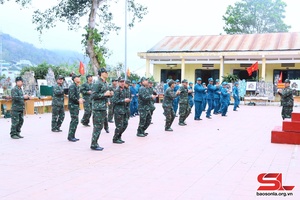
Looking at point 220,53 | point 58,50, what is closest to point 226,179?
point 220,53

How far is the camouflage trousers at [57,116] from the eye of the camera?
10.8m

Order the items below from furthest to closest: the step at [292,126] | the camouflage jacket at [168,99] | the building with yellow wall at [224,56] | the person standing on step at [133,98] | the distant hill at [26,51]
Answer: the distant hill at [26,51], the building with yellow wall at [224,56], the person standing on step at [133,98], the camouflage jacket at [168,99], the step at [292,126]

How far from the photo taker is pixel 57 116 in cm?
1095

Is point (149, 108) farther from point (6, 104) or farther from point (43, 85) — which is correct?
point (43, 85)

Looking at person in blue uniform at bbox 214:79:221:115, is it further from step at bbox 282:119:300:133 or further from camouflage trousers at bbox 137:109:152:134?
step at bbox 282:119:300:133

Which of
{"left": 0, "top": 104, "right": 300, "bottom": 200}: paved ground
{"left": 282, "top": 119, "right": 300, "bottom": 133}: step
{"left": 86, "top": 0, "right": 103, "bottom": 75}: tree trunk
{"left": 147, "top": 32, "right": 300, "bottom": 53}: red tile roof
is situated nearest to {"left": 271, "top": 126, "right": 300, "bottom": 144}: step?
{"left": 282, "top": 119, "right": 300, "bottom": 133}: step

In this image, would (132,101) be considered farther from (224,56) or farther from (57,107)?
(224,56)

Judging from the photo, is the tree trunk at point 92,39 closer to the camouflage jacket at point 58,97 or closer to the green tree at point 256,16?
the camouflage jacket at point 58,97

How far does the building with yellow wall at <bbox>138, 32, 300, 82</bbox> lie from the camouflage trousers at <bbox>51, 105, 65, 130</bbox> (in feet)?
56.6

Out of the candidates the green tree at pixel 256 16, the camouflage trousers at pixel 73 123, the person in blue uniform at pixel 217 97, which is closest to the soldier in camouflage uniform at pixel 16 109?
the camouflage trousers at pixel 73 123

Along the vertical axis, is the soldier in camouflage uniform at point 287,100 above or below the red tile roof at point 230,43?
below

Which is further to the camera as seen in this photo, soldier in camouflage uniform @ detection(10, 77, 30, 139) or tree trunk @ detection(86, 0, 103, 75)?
tree trunk @ detection(86, 0, 103, 75)

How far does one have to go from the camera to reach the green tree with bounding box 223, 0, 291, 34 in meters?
38.4

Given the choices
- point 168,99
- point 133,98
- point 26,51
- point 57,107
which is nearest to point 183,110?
point 168,99
